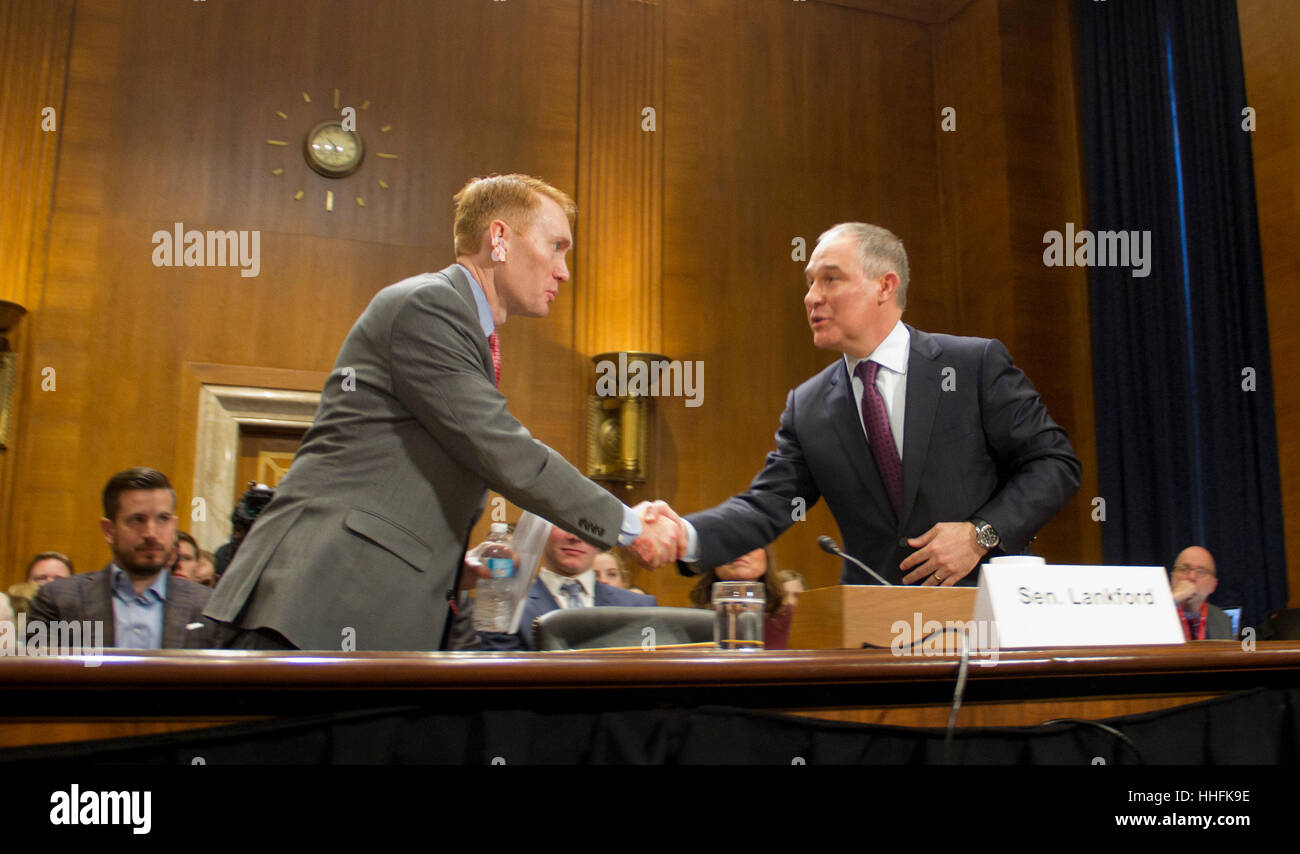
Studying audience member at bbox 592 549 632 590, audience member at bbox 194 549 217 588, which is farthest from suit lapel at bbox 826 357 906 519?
audience member at bbox 194 549 217 588

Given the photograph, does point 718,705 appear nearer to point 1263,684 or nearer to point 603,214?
point 1263,684

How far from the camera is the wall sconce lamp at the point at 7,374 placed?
512 centimetres

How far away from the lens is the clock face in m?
5.85

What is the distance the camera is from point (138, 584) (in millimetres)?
3678

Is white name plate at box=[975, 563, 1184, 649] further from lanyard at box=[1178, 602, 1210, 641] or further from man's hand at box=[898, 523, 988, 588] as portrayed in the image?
lanyard at box=[1178, 602, 1210, 641]

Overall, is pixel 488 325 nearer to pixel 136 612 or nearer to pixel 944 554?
pixel 944 554

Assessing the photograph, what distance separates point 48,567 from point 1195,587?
→ 201 inches

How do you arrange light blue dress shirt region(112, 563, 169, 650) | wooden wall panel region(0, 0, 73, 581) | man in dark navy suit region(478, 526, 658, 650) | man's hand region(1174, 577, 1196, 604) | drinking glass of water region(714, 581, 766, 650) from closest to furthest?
drinking glass of water region(714, 581, 766, 650) < light blue dress shirt region(112, 563, 169, 650) < man in dark navy suit region(478, 526, 658, 650) < man's hand region(1174, 577, 1196, 604) < wooden wall panel region(0, 0, 73, 581)

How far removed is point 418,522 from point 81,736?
899mm

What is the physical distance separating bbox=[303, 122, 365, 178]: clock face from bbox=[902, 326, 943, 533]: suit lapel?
410 centimetres

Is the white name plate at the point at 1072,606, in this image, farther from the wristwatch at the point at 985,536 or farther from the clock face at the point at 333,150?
the clock face at the point at 333,150

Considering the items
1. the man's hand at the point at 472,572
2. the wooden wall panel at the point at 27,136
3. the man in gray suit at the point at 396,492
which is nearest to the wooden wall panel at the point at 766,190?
the wooden wall panel at the point at 27,136

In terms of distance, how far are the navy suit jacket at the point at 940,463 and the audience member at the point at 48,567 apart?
346cm
